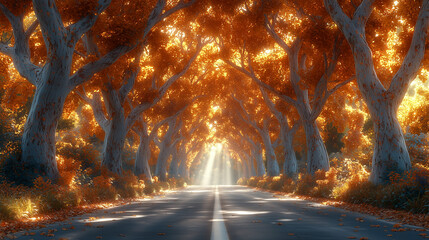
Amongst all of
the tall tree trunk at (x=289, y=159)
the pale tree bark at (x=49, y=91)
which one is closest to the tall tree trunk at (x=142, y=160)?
the tall tree trunk at (x=289, y=159)

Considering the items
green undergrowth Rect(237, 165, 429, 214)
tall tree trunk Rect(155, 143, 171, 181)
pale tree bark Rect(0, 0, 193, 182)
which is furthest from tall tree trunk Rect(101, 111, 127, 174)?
tall tree trunk Rect(155, 143, 171, 181)

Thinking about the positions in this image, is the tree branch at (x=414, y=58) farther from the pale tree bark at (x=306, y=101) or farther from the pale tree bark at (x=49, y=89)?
the pale tree bark at (x=49, y=89)

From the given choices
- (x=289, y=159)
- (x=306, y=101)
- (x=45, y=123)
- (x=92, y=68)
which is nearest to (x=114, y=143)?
(x=92, y=68)

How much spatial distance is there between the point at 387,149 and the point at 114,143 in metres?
14.7

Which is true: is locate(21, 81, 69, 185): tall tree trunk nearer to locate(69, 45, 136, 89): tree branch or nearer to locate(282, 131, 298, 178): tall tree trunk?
locate(69, 45, 136, 89): tree branch

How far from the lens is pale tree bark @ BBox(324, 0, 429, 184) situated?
620 inches

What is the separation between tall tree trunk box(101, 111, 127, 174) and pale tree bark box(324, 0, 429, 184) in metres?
13.4

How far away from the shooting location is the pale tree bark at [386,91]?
15.7 metres

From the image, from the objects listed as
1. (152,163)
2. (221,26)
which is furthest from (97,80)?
(152,163)

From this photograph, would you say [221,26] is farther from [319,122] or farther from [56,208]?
[319,122]

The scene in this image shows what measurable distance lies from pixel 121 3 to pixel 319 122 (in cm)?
2508

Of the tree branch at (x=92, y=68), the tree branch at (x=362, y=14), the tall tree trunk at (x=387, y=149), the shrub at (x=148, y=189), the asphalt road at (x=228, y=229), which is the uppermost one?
the tree branch at (x=362, y=14)

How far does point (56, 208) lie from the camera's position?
12.8 meters

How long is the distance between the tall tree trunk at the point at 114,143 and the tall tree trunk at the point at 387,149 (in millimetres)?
14028
